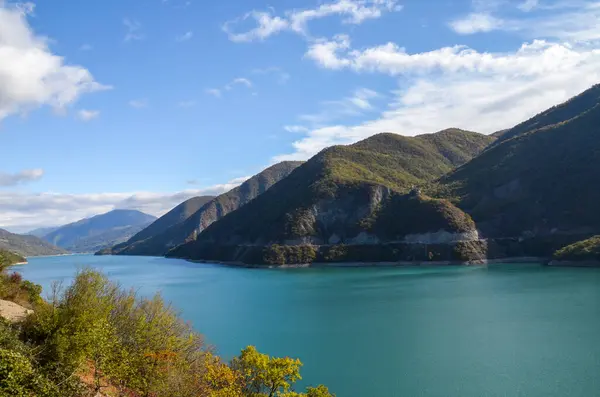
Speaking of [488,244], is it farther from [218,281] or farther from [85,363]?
[85,363]

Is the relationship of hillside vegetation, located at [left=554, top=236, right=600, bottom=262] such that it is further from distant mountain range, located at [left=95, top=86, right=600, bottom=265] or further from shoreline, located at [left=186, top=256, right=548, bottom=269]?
shoreline, located at [left=186, top=256, right=548, bottom=269]

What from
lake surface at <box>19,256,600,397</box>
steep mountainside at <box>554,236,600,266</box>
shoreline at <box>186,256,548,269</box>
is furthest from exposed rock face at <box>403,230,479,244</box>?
lake surface at <box>19,256,600,397</box>

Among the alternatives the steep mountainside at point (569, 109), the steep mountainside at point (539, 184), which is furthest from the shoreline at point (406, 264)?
the steep mountainside at point (569, 109)

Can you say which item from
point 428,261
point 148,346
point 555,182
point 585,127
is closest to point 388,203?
point 428,261

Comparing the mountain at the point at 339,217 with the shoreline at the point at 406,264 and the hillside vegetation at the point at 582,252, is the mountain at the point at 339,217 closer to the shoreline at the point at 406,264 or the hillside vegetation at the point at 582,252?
the shoreline at the point at 406,264

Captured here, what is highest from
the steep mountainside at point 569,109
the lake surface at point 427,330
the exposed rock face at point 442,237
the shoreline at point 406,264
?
the steep mountainside at point 569,109

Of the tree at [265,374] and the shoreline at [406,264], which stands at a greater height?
the tree at [265,374]
